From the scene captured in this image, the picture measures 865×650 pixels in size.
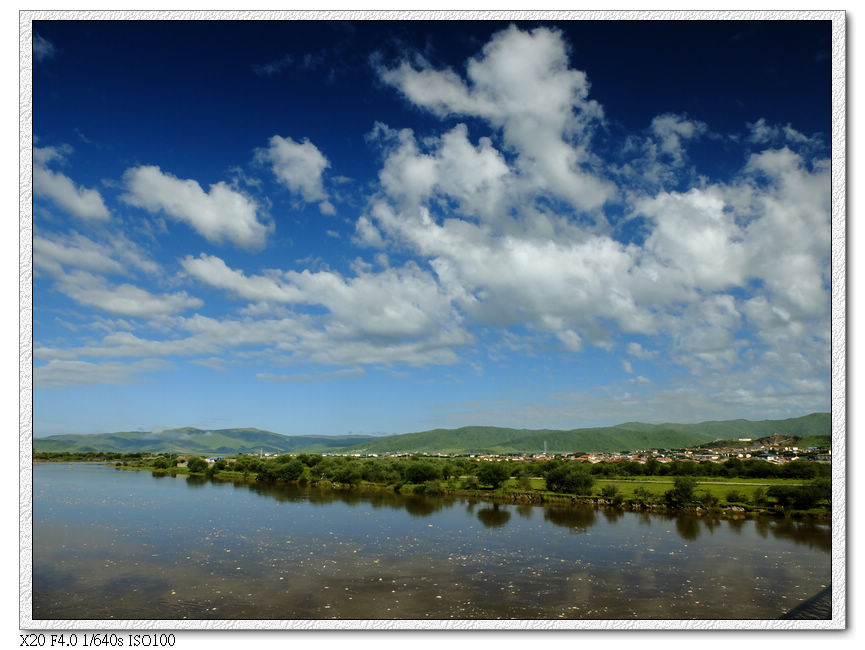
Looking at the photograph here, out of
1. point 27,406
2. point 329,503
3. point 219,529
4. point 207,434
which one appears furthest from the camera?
point 207,434

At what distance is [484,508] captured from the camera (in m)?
20.2

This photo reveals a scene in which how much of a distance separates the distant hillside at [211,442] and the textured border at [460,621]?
42952mm

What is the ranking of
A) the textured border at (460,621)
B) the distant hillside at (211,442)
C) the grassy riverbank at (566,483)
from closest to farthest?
the textured border at (460,621)
the grassy riverbank at (566,483)
the distant hillside at (211,442)

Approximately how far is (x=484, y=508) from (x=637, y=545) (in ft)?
27.3

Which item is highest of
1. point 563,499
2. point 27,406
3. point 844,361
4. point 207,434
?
point 844,361

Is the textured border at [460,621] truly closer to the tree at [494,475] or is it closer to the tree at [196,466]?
the tree at [494,475]

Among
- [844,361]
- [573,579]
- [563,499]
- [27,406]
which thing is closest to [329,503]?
[563,499]

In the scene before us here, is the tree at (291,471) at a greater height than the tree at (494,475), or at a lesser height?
lesser

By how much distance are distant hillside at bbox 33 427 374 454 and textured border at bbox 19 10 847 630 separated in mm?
42952

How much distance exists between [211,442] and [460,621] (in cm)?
9372

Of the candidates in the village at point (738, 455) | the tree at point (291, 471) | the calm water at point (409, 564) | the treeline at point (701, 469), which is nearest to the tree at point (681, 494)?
the calm water at point (409, 564)

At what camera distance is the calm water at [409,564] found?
24.3 feet

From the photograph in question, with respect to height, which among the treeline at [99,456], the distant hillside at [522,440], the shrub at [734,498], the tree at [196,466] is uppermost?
the shrub at [734,498]
